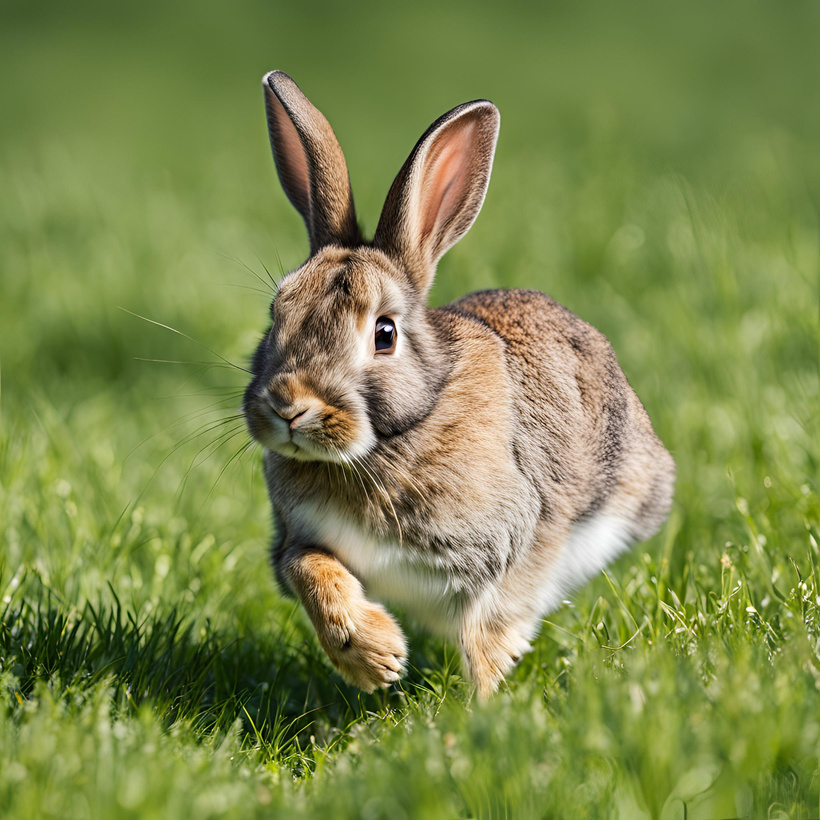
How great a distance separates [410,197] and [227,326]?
359cm

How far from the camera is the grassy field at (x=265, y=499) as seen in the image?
2.43 metres

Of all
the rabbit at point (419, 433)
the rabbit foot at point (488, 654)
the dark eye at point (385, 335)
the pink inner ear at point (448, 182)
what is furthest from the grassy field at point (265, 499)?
the pink inner ear at point (448, 182)

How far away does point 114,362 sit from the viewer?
6.57 metres

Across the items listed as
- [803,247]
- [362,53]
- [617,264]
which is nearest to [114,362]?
[617,264]

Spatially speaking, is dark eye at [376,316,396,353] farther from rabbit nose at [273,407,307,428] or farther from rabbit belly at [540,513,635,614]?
rabbit belly at [540,513,635,614]

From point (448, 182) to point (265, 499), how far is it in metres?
2.33

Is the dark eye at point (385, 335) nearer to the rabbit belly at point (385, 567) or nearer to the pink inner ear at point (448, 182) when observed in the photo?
the pink inner ear at point (448, 182)

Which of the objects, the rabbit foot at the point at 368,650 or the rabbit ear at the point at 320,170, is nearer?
the rabbit foot at the point at 368,650

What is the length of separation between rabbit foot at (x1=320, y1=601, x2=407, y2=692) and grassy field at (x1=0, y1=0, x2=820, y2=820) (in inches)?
5.9

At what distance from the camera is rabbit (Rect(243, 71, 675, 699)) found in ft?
9.86

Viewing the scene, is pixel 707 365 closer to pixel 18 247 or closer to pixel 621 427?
pixel 621 427

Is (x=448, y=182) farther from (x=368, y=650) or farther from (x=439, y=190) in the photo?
(x=368, y=650)

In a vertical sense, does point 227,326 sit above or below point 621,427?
below

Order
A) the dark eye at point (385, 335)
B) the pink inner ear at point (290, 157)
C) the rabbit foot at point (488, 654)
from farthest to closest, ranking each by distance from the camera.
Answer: the pink inner ear at point (290, 157), the rabbit foot at point (488, 654), the dark eye at point (385, 335)
